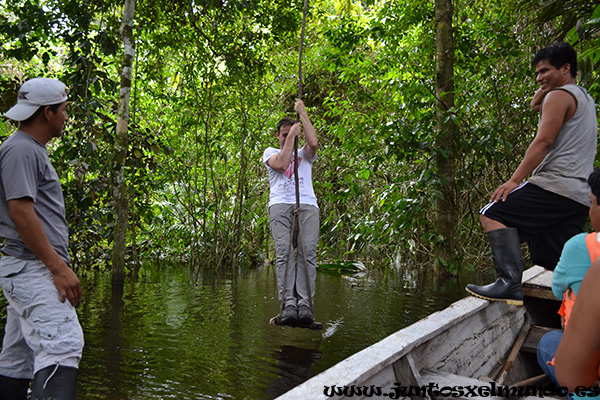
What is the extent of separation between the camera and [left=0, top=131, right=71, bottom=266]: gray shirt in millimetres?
2094

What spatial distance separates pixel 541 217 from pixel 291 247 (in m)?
2.02

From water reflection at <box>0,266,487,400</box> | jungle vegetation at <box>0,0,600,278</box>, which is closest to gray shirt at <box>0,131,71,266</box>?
water reflection at <box>0,266,487,400</box>

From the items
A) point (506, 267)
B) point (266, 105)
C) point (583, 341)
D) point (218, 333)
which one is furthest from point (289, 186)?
point (266, 105)

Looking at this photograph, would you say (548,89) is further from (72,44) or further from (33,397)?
(72,44)

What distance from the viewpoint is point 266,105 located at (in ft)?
34.0

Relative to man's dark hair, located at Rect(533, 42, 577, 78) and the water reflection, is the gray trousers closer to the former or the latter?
the water reflection

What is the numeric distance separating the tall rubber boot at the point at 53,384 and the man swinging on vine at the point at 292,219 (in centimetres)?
241

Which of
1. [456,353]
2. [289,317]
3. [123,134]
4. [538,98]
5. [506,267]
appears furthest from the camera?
[123,134]

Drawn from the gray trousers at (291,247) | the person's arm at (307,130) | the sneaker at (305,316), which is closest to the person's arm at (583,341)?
the sneaker at (305,316)

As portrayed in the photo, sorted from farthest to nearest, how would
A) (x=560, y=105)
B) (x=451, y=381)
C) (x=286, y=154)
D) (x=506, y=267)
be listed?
(x=286, y=154)
(x=506, y=267)
(x=560, y=105)
(x=451, y=381)

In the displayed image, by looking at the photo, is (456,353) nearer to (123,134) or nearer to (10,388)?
(10,388)

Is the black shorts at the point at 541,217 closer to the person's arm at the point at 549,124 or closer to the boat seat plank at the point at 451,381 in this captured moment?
the person's arm at the point at 549,124

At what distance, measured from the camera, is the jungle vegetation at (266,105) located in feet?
20.8

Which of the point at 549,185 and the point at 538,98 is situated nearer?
the point at 549,185
